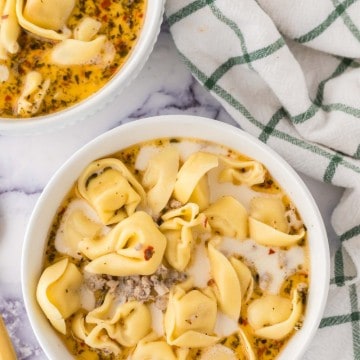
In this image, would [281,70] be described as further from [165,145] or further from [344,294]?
[344,294]

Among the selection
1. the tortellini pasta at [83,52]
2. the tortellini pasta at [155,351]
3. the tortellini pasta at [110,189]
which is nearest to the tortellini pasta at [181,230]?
the tortellini pasta at [110,189]


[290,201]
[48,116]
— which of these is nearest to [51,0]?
[48,116]

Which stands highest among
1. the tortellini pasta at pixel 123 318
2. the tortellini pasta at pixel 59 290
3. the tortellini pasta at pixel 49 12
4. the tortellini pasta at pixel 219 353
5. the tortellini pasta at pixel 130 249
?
the tortellini pasta at pixel 49 12

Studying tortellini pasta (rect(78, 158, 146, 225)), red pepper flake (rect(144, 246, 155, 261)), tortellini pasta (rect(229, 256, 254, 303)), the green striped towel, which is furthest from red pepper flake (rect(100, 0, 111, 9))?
tortellini pasta (rect(229, 256, 254, 303))

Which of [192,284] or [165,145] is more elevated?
[165,145]

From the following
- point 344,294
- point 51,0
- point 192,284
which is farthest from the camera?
point 344,294

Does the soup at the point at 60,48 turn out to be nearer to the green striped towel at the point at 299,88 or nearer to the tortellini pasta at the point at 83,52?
the tortellini pasta at the point at 83,52

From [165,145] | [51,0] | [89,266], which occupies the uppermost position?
[51,0]
